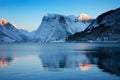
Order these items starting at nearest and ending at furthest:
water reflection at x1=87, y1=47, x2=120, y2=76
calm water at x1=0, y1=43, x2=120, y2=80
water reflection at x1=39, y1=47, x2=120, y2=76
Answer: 1. calm water at x1=0, y1=43, x2=120, y2=80
2. water reflection at x1=87, y1=47, x2=120, y2=76
3. water reflection at x1=39, y1=47, x2=120, y2=76

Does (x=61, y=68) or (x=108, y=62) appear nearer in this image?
(x=61, y=68)

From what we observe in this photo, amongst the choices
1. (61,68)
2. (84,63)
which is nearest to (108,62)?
(84,63)

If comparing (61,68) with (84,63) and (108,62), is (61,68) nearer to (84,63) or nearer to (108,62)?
(84,63)

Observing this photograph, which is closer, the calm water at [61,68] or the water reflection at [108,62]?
the calm water at [61,68]

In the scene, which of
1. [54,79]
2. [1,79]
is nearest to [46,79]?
[54,79]

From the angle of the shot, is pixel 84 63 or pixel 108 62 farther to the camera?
pixel 84 63

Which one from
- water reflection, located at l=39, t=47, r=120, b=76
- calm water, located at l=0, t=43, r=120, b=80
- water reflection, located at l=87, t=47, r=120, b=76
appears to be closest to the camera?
calm water, located at l=0, t=43, r=120, b=80

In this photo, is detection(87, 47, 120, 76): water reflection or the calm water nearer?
the calm water

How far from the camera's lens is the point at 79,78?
1296 inches

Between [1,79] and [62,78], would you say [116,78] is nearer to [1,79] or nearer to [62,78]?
[62,78]

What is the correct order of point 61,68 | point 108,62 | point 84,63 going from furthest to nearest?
point 84,63 → point 108,62 → point 61,68

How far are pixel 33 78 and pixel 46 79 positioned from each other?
1705mm

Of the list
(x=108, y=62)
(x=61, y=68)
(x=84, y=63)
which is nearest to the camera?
(x=61, y=68)

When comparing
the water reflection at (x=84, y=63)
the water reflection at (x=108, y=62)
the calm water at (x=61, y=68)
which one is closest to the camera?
the calm water at (x=61, y=68)
